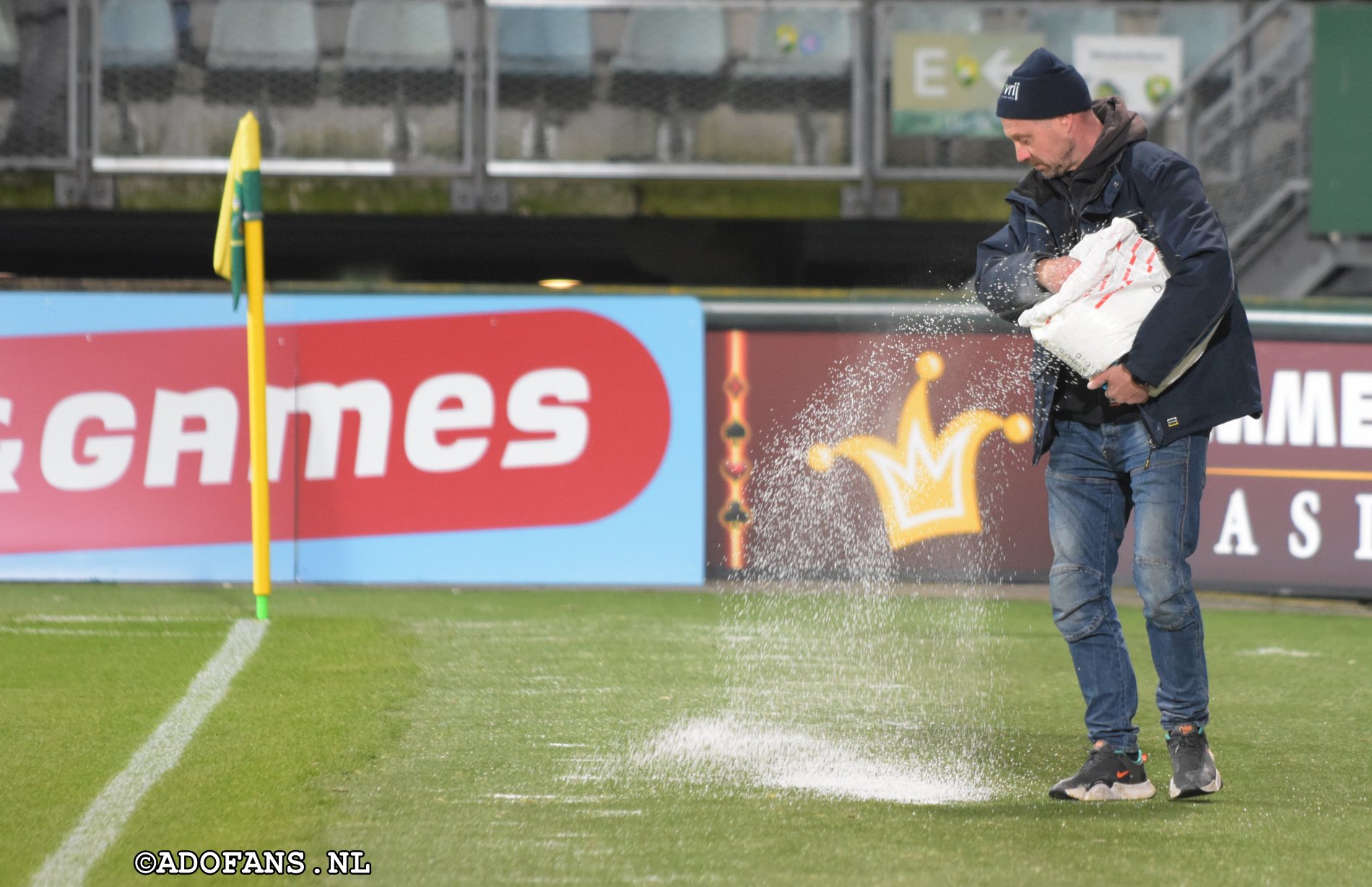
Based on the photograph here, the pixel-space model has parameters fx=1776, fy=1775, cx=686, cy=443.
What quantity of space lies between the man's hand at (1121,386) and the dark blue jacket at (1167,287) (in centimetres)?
3

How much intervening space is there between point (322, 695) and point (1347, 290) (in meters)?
9.79

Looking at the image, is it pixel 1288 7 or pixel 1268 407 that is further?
pixel 1288 7

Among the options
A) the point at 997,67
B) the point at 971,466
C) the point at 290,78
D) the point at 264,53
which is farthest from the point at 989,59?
the point at 264,53

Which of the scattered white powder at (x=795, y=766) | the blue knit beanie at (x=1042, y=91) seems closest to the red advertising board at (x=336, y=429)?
the scattered white powder at (x=795, y=766)

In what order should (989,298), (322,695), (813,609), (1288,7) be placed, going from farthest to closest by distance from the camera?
(1288,7), (813,609), (322,695), (989,298)

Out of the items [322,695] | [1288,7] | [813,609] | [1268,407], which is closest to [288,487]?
[813,609]

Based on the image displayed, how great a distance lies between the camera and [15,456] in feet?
30.4

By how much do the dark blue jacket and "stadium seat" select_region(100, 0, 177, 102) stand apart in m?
10.4

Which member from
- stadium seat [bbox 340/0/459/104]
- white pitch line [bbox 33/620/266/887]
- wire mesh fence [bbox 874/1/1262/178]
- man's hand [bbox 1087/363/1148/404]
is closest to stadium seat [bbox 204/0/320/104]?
stadium seat [bbox 340/0/459/104]

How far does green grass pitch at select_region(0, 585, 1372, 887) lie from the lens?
371cm

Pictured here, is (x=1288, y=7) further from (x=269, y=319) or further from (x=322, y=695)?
(x=322, y=695)

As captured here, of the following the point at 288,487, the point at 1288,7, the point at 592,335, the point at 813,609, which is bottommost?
the point at 813,609

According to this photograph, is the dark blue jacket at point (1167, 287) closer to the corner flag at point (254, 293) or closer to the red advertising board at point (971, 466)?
the corner flag at point (254, 293)

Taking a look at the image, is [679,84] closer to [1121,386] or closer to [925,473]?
[925,473]
